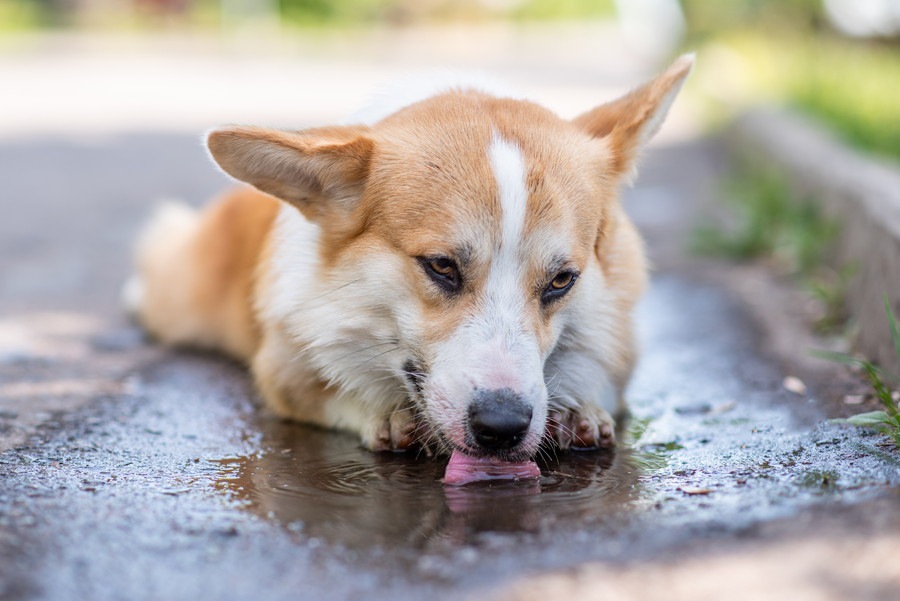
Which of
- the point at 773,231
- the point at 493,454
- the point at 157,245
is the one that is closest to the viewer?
the point at 493,454

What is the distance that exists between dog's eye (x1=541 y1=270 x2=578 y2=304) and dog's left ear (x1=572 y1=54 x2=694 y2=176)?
577 mm

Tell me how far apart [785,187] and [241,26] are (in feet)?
86.2

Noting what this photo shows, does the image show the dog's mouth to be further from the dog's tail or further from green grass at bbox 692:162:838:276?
green grass at bbox 692:162:838:276

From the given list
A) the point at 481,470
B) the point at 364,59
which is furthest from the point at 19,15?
the point at 481,470

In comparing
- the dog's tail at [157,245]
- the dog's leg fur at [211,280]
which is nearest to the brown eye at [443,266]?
the dog's leg fur at [211,280]

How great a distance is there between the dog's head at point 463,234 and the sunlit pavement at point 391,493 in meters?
0.30

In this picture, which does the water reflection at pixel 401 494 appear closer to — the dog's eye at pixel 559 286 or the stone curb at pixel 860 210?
the dog's eye at pixel 559 286

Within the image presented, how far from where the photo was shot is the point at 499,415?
296 centimetres

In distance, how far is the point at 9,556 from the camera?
8.18 feet

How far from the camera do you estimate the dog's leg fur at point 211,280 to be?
448 cm

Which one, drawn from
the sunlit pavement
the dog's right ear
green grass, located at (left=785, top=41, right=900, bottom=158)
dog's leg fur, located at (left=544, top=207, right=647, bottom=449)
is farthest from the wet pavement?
green grass, located at (left=785, top=41, right=900, bottom=158)

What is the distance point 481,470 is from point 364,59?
21.0 meters

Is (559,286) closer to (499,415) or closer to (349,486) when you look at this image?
(499,415)

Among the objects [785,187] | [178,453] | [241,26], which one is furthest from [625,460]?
[241,26]
